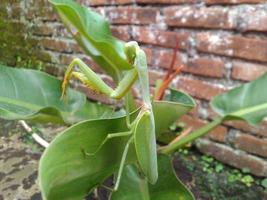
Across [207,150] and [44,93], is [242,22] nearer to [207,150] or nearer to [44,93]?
[207,150]

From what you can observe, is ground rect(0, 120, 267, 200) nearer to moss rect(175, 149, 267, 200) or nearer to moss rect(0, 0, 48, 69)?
moss rect(175, 149, 267, 200)

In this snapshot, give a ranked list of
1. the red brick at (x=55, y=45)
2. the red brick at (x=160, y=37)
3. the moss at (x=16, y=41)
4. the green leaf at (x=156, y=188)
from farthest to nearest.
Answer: the moss at (x=16, y=41) → the red brick at (x=55, y=45) → the red brick at (x=160, y=37) → the green leaf at (x=156, y=188)

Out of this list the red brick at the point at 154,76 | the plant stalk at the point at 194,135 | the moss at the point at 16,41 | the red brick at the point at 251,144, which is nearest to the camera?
the plant stalk at the point at 194,135

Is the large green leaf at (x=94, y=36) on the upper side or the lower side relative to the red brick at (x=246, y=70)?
upper

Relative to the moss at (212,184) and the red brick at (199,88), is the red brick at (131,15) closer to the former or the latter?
the red brick at (199,88)

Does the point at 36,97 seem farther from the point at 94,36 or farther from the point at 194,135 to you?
the point at 194,135

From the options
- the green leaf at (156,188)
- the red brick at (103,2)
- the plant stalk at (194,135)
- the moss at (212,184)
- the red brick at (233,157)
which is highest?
the red brick at (103,2)

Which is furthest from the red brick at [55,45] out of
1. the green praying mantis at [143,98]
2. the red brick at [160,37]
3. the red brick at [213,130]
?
the green praying mantis at [143,98]

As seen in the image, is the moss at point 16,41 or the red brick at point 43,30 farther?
the moss at point 16,41
